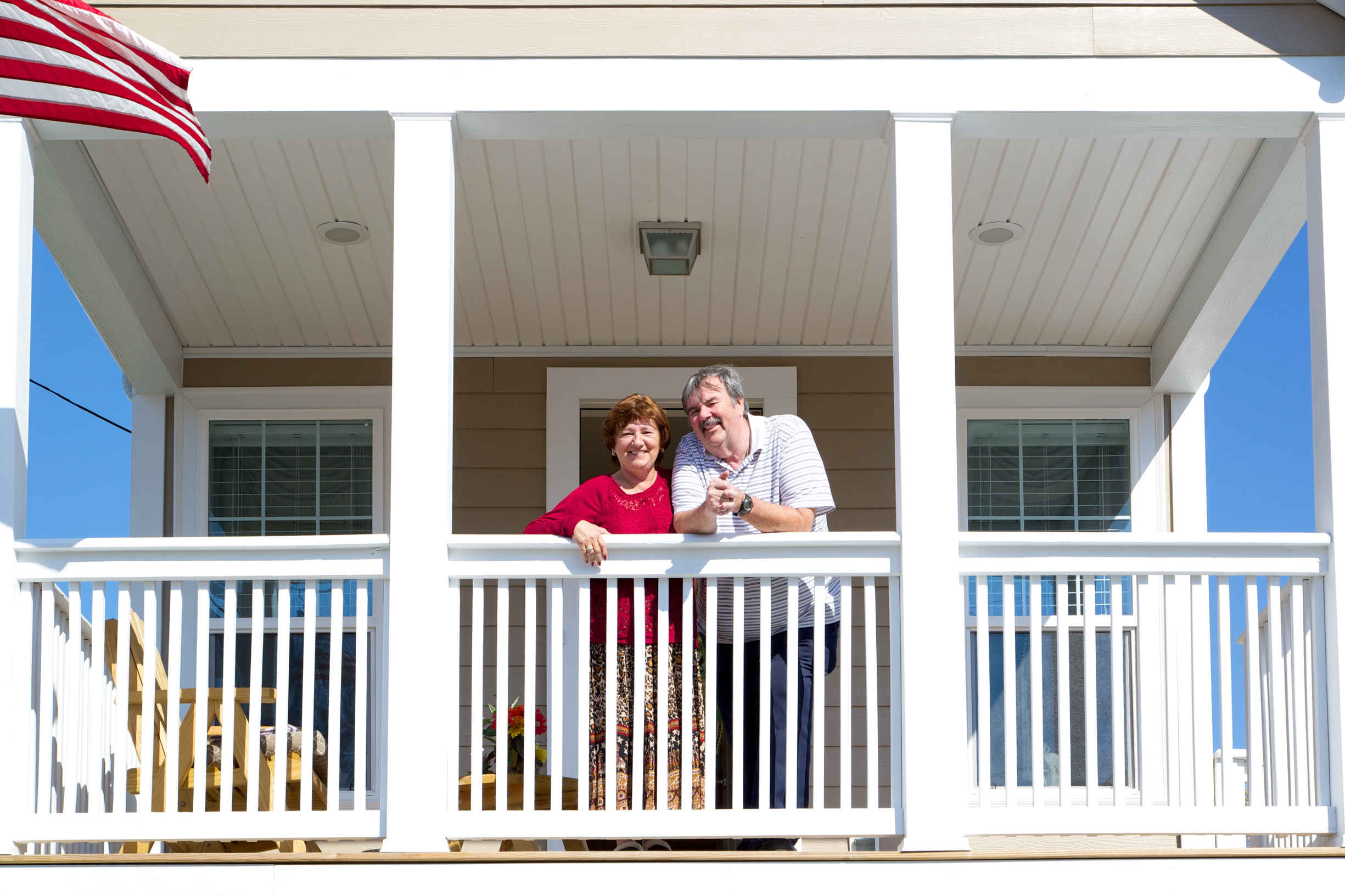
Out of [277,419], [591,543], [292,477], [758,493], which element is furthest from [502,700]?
[277,419]

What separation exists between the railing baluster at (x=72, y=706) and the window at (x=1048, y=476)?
141 inches

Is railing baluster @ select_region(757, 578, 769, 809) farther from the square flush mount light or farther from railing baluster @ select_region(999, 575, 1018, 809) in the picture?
the square flush mount light

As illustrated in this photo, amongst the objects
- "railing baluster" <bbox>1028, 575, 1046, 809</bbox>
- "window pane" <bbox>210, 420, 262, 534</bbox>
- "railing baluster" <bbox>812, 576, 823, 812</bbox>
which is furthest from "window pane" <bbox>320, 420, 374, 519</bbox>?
"railing baluster" <bbox>1028, 575, 1046, 809</bbox>

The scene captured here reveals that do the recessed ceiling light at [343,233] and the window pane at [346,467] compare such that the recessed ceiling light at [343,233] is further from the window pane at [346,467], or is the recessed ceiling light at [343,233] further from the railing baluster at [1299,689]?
the railing baluster at [1299,689]

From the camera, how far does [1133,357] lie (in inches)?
228

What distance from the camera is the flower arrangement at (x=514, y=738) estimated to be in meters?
4.90

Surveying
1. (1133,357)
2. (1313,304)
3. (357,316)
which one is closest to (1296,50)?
(1313,304)

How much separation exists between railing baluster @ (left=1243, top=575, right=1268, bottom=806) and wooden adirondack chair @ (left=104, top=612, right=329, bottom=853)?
2635 millimetres

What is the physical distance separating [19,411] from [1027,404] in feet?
13.2

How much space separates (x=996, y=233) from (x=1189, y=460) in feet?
5.16

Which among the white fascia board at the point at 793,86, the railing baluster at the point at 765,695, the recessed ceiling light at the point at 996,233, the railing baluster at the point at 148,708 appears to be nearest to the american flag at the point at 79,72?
the white fascia board at the point at 793,86

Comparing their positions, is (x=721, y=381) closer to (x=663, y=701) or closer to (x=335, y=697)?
(x=663, y=701)

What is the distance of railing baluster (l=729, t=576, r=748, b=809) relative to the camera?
3402mm

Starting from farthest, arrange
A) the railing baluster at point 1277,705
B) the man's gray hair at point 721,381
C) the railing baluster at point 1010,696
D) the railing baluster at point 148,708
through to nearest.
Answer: the man's gray hair at point 721,381 < the railing baluster at point 1277,705 < the railing baluster at point 148,708 < the railing baluster at point 1010,696
